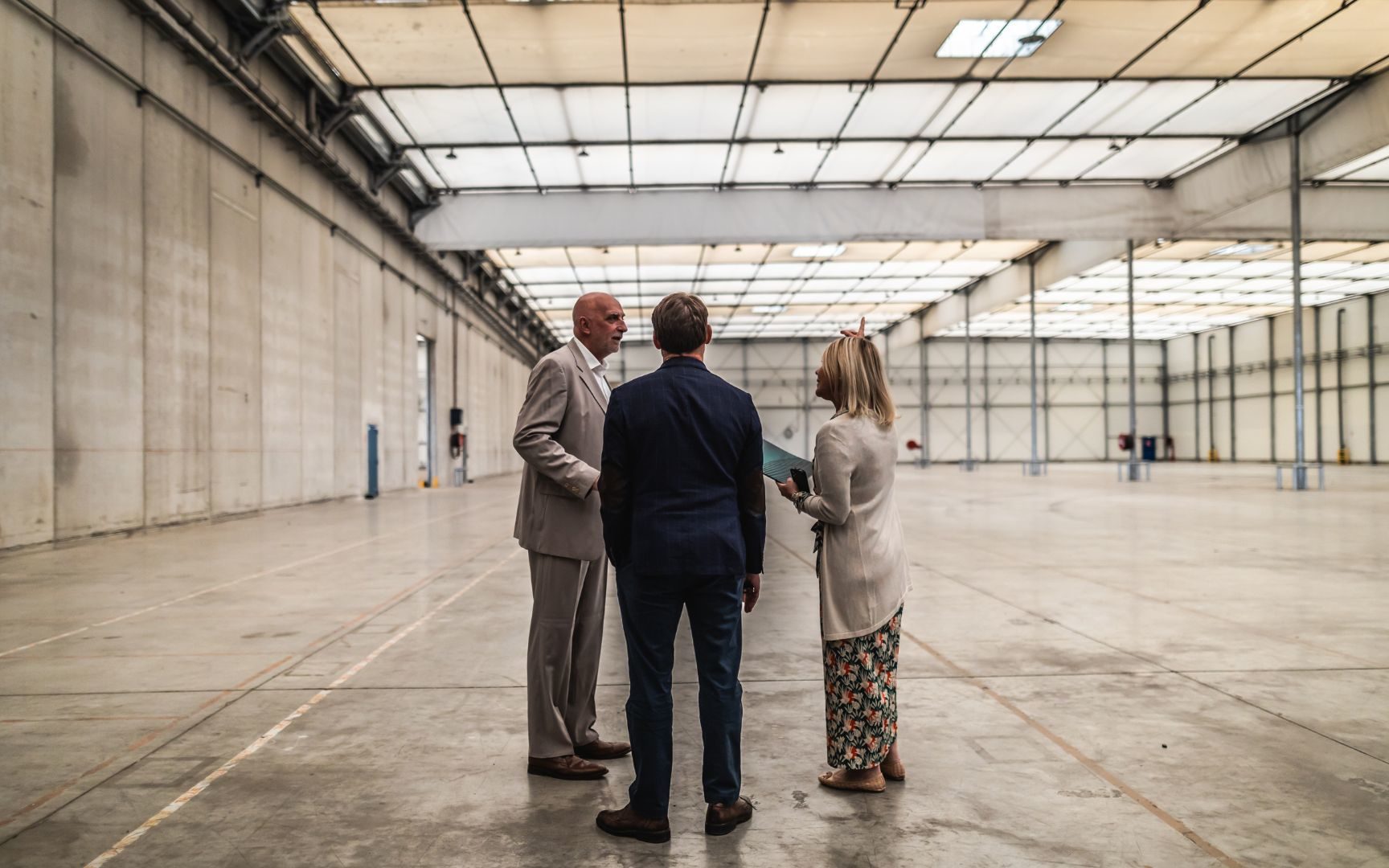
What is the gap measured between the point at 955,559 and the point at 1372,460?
41031mm

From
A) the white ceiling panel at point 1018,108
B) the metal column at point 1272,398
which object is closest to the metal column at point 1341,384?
the metal column at point 1272,398

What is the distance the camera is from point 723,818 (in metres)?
3.17

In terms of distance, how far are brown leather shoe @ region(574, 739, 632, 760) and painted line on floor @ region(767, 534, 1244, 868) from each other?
6.38ft

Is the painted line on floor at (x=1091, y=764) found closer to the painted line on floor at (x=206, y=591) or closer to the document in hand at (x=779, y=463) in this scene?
the document in hand at (x=779, y=463)

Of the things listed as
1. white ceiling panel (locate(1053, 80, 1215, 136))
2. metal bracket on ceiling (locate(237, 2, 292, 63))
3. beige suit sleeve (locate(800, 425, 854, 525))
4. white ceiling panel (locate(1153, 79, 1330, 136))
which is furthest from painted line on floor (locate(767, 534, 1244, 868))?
white ceiling panel (locate(1153, 79, 1330, 136))

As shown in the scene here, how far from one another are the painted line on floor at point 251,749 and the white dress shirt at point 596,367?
2231 mm

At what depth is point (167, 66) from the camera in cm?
1420

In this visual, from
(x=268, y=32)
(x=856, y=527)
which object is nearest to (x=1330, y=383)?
(x=268, y=32)

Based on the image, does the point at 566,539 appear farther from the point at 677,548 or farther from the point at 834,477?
the point at 834,477

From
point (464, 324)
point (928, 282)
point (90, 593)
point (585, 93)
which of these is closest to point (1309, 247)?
point (928, 282)

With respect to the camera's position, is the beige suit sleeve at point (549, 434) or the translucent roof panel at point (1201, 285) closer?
the beige suit sleeve at point (549, 434)

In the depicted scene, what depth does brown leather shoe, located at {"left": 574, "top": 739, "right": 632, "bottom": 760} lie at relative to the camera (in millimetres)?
3994

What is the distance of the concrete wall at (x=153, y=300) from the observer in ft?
35.8

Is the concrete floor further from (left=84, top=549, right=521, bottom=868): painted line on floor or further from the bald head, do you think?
the bald head
